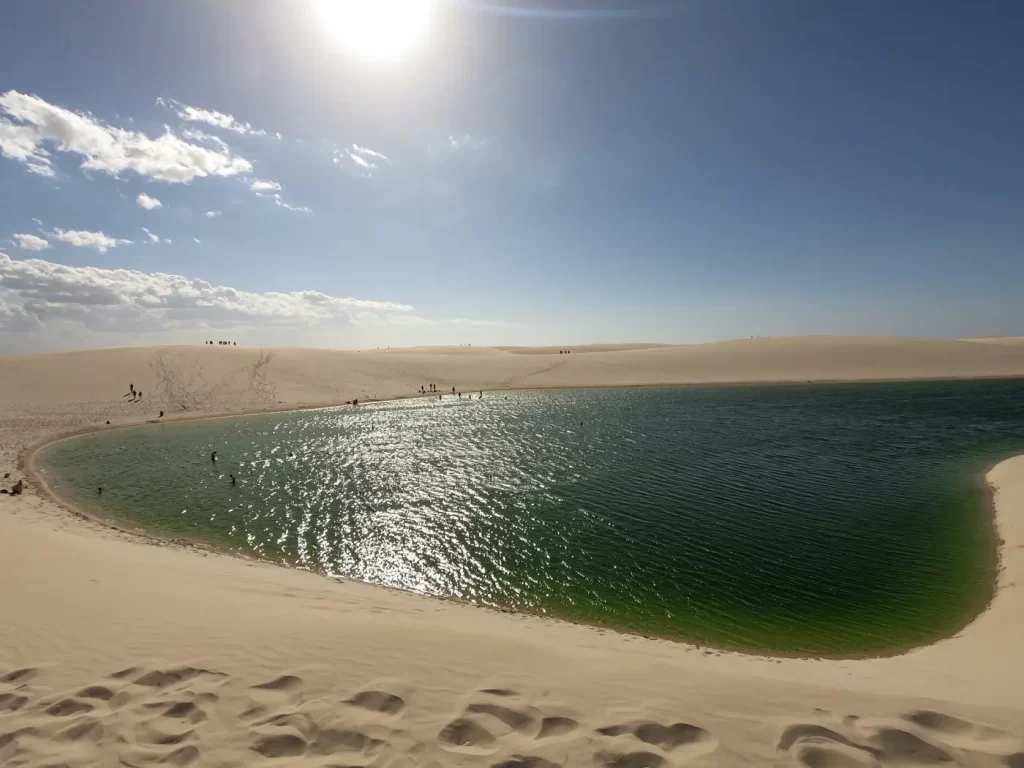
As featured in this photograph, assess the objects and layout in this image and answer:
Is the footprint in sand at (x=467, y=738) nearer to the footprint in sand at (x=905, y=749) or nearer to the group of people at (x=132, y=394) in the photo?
the footprint in sand at (x=905, y=749)

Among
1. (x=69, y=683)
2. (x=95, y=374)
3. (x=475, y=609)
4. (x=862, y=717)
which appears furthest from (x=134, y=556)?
(x=95, y=374)

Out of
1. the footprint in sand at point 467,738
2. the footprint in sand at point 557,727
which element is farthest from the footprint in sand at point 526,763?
the footprint in sand at point 557,727

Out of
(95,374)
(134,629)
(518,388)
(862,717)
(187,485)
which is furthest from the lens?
(518,388)

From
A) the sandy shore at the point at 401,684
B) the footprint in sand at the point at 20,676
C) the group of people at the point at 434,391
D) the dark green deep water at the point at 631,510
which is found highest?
the group of people at the point at 434,391

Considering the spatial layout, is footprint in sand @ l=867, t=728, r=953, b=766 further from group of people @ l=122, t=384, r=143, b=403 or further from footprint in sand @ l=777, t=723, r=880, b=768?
group of people @ l=122, t=384, r=143, b=403

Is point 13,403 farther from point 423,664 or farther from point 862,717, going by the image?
point 862,717

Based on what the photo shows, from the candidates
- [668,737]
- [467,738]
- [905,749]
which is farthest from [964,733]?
[467,738]

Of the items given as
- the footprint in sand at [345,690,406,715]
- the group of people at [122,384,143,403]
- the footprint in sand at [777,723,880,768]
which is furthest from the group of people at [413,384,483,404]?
the footprint in sand at [777,723,880,768]

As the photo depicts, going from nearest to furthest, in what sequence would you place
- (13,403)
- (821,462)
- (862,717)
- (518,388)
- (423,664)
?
(862,717), (423,664), (821,462), (13,403), (518,388)
